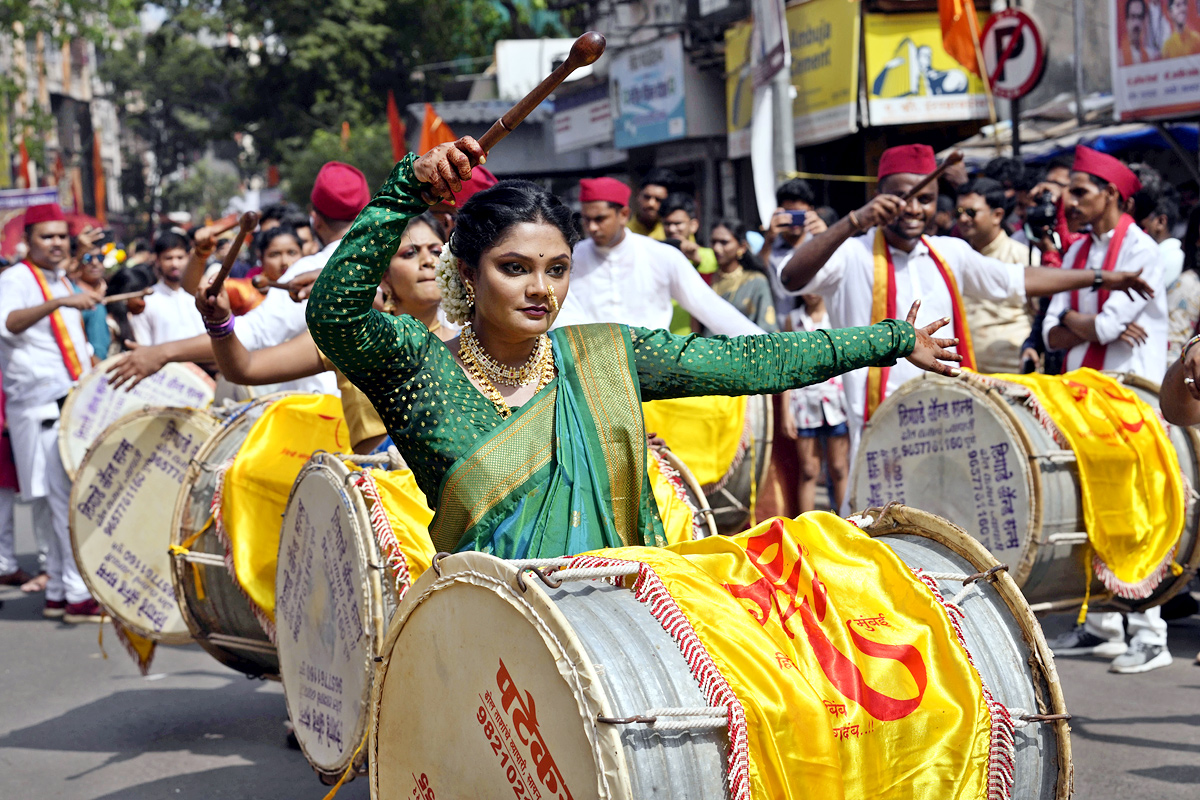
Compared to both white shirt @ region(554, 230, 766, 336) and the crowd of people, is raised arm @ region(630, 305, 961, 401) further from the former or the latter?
white shirt @ region(554, 230, 766, 336)

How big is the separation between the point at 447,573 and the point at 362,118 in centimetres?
3308

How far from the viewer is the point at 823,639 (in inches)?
91.0

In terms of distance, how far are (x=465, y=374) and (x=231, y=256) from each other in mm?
1263

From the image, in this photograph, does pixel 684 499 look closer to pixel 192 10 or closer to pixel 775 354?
pixel 775 354

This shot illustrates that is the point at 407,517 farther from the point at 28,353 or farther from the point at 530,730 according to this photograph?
the point at 28,353

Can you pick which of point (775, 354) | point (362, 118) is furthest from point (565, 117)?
point (775, 354)

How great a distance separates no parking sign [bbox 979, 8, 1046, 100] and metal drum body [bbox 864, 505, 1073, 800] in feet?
27.3

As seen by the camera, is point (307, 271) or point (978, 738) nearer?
point (978, 738)

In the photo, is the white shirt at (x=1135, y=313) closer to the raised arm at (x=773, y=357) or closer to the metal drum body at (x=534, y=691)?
the raised arm at (x=773, y=357)

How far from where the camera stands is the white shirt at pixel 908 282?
5.30 m

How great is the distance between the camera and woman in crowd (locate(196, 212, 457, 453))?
402 centimetres

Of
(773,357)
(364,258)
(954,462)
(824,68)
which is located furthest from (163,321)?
(824,68)

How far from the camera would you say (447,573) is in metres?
2.42

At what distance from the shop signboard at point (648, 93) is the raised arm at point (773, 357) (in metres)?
14.7
